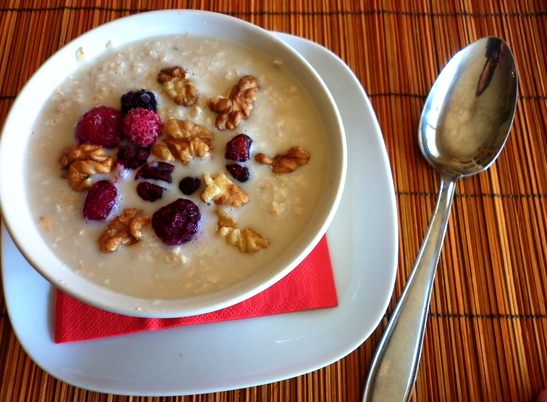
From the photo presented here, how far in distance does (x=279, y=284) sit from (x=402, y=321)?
28 cm

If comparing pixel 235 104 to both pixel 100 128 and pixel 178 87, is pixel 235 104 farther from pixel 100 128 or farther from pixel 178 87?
pixel 100 128

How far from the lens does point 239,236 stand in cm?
78

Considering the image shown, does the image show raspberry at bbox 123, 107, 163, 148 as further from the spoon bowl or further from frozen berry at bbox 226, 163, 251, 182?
the spoon bowl

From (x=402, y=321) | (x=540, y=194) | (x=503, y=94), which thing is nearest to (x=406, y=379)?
(x=402, y=321)

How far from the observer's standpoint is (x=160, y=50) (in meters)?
0.94

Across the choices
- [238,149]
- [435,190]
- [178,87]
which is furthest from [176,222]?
[435,190]

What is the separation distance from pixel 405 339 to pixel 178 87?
722 millimetres

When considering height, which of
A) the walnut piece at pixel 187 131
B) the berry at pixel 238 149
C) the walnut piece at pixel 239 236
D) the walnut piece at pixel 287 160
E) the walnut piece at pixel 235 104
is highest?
the walnut piece at pixel 235 104

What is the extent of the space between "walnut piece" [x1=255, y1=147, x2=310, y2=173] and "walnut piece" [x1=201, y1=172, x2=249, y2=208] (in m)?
0.08

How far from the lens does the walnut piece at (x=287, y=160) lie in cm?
83

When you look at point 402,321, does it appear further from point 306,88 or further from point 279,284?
point 306,88

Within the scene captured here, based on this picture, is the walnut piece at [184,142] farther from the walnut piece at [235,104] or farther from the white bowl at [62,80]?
the white bowl at [62,80]

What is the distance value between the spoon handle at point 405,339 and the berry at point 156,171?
1.86 ft

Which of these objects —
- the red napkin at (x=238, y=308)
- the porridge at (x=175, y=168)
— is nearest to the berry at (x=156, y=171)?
the porridge at (x=175, y=168)
